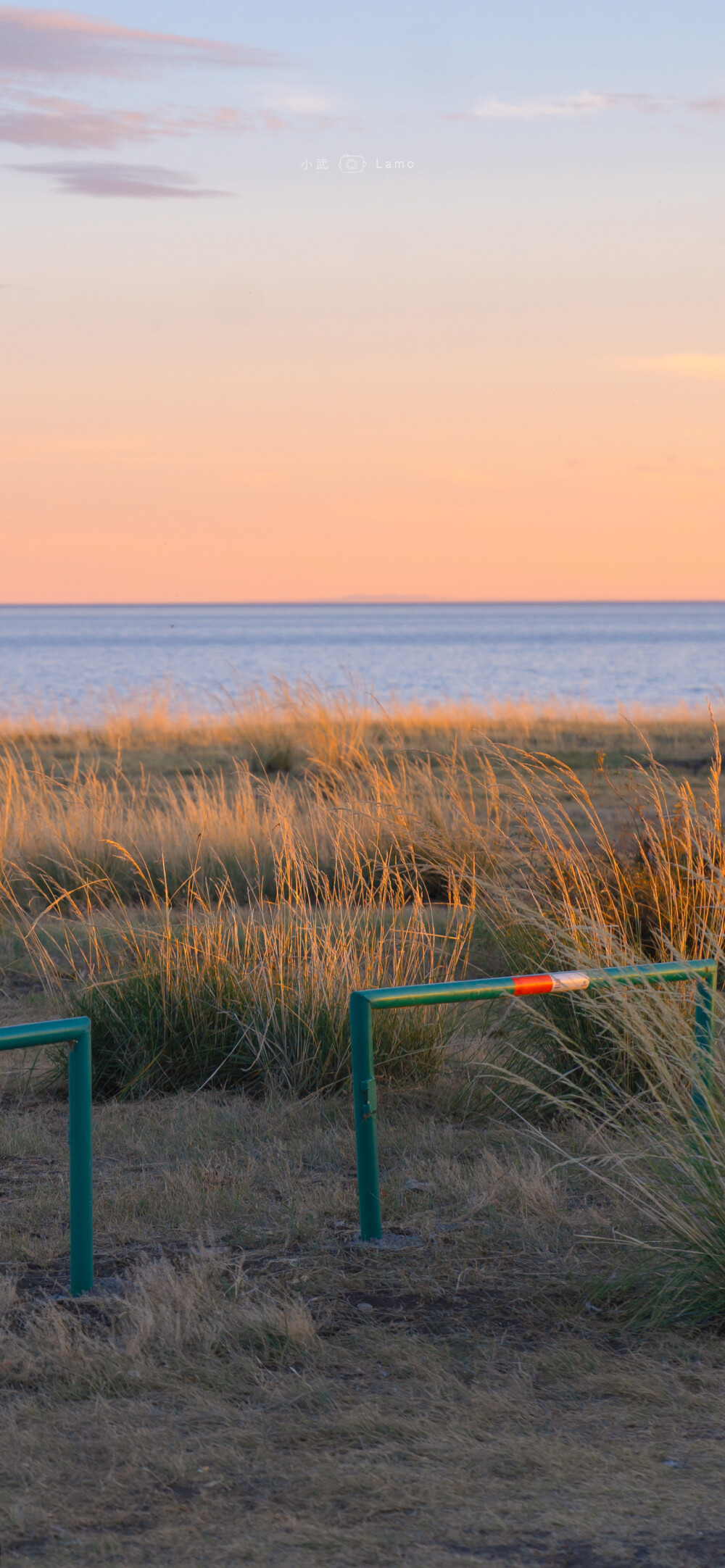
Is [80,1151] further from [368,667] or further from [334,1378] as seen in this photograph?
[368,667]

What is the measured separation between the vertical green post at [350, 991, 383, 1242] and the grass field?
0.48 ft

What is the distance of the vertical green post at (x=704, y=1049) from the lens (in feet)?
13.4

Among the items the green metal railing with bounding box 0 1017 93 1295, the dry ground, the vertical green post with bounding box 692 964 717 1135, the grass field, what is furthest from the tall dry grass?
the green metal railing with bounding box 0 1017 93 1295

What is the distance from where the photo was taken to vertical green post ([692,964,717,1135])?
409 cm

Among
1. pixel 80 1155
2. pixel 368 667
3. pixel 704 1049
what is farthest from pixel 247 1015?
pixel 368 667

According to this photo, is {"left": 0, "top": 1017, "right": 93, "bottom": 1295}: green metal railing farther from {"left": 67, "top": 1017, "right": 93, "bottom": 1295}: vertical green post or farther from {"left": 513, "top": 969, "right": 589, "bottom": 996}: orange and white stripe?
{"left": 513, "top": 969, "right": 589, "bottom": 996}: orange and white stripe

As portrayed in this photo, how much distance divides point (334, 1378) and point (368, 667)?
75.4 metres

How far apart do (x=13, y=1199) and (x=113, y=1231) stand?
0.48 meters

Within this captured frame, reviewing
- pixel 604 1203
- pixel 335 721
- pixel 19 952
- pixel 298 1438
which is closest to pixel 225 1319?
pixel 298 1438

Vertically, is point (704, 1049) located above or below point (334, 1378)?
above

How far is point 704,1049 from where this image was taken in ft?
14.8

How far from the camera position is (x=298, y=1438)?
131 inches

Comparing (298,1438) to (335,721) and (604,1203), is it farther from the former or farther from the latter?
(335,721)

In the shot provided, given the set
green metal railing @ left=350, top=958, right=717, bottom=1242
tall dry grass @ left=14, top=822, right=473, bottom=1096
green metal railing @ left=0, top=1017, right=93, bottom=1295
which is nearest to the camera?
green metal railing @ left=0, top=1017, right=93, bottom=1295
